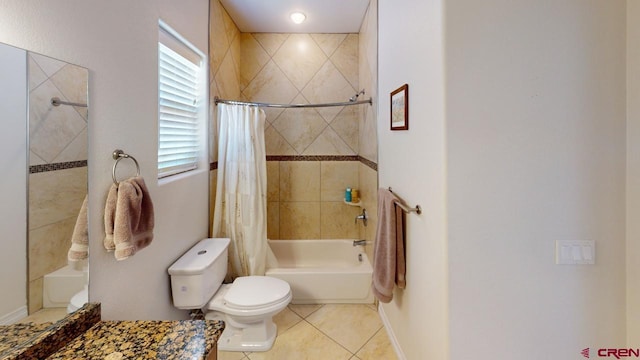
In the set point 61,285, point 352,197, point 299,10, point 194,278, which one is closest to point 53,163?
point 61,285

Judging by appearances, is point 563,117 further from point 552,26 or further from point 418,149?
point 418,149

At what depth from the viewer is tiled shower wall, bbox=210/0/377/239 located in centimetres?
328

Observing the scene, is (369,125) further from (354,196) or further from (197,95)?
(197,95)

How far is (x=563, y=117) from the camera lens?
1.17 metres

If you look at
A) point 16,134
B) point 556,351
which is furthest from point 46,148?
point 556,351

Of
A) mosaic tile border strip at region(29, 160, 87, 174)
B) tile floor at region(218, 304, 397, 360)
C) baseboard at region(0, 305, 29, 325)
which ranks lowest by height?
tile floor at region(218, 304, 397, 360)

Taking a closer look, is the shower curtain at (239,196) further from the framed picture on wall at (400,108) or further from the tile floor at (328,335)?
the framed picture on wall at (400,108)

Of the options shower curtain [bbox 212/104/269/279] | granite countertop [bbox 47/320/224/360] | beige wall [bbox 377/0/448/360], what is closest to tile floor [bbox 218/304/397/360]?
beige wall [bbox 377/0/448/360]

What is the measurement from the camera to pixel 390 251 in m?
1.70

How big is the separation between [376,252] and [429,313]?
0.54m

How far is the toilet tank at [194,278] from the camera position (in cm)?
185

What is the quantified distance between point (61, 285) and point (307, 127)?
2563 millimetres

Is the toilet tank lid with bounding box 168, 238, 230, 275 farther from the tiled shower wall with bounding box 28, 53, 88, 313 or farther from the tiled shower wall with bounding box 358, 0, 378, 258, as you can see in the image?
the tiled shower wall with bounding box 358, 0, 378, 258

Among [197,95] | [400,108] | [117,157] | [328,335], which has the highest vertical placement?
[197,95]
